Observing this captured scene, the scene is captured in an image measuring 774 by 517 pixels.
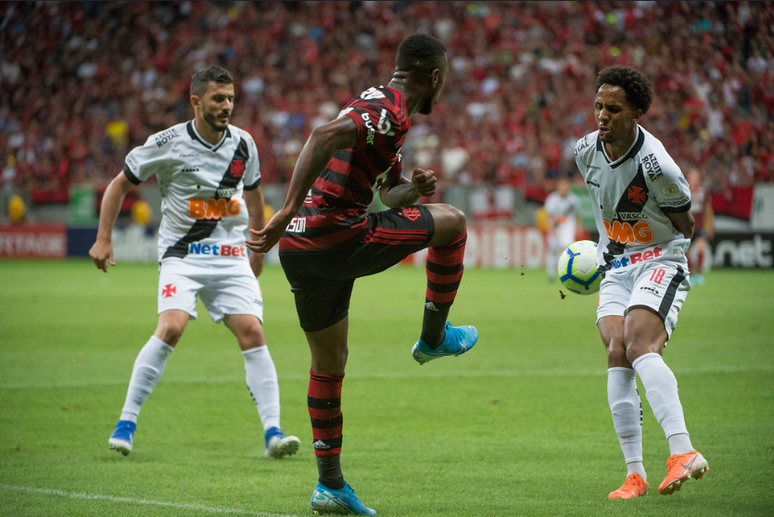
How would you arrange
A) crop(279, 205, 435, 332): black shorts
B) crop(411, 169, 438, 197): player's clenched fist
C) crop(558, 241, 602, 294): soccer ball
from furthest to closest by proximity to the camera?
crop(558, 241, 602, 294): soccer ball
crop(279, 205, 435, 332): black shorts
crop(411, 169, 438, 197): player's clenched fist

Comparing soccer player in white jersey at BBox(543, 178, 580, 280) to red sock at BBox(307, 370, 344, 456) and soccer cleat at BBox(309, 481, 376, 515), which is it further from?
soccer cleat at BBox(309, 481, 376, 515)

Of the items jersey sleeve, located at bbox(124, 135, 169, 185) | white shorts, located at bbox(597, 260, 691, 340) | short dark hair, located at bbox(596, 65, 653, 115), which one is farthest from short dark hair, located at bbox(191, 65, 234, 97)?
white shorts, located at bbox(597, 260, 691, 340)

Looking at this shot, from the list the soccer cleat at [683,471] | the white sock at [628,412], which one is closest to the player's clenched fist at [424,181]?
the white sock at [628,412]

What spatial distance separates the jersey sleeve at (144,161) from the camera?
6.27 metres

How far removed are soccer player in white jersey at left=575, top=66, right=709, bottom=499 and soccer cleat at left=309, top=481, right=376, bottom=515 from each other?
1355 millimetres

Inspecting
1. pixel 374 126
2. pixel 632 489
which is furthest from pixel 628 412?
pixel 374 126

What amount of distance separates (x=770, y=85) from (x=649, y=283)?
57.7 ft

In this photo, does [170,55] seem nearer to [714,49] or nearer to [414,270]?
[414,270]

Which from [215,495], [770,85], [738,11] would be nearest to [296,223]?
[215,495]

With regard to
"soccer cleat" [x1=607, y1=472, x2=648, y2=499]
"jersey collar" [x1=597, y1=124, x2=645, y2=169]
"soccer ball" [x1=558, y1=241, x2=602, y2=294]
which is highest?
"jersey collar" [x1=597, y1=124, x2=645, y2=169]

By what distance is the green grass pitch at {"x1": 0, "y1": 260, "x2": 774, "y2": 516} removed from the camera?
4.89m

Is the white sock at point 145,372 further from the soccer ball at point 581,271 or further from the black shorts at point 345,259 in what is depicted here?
the soccer ball at point 581,271

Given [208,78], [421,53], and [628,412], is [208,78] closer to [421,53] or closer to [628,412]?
[421,53]

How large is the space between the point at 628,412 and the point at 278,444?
7.53 feet
